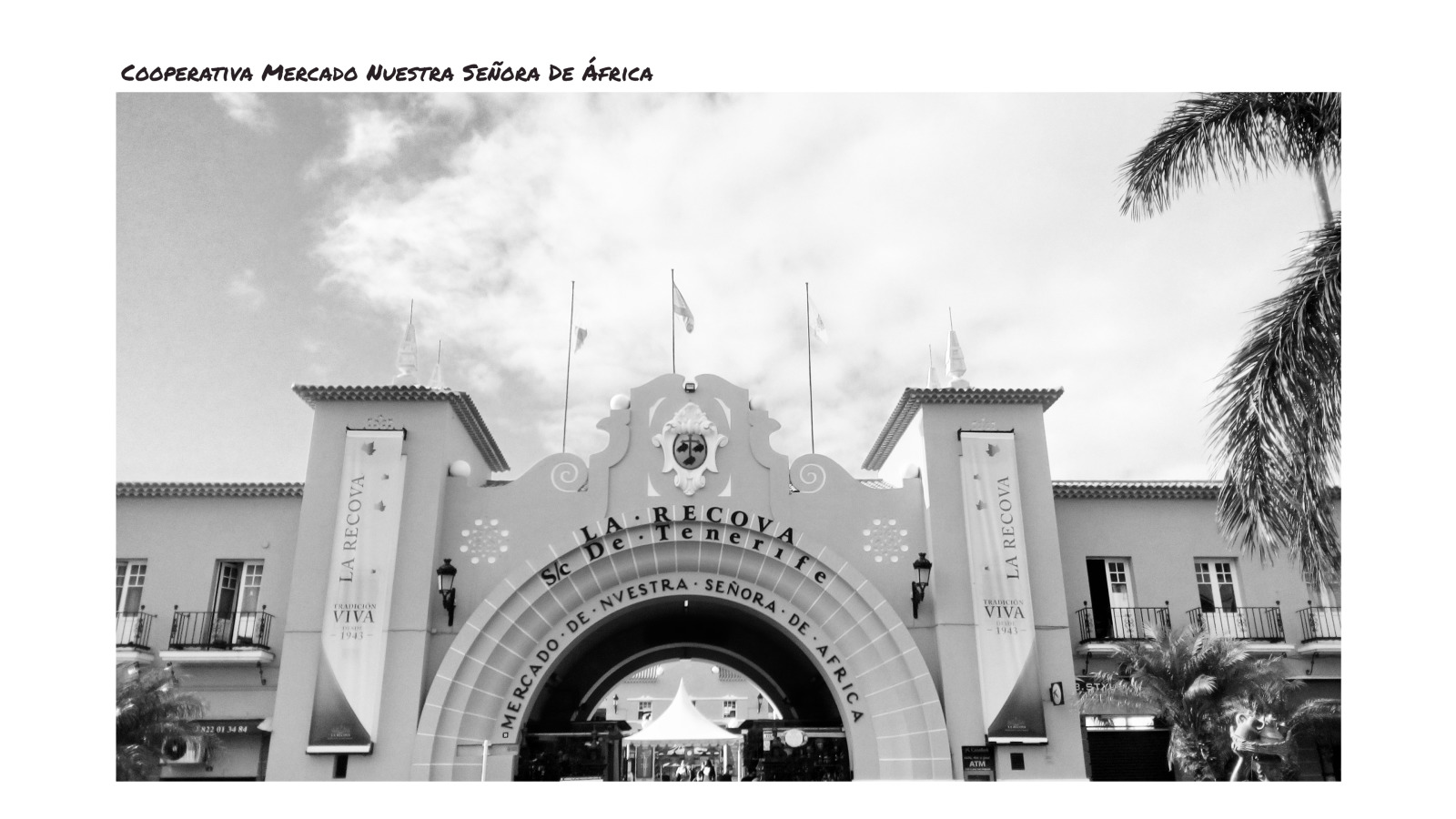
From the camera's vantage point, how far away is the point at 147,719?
13.8 metres

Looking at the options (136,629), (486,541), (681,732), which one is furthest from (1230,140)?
(136,629)

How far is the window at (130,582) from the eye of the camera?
56.5 ft

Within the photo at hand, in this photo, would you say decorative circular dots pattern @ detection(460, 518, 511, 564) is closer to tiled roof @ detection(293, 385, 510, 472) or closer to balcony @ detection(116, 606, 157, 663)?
tiled roof @ detection(293, 385, 510, 472)

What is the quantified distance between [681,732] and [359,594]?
7.81 metres

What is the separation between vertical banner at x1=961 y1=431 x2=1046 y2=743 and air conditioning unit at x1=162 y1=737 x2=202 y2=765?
11.3m

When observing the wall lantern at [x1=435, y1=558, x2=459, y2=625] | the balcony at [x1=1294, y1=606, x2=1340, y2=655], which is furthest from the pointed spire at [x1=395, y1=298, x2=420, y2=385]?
the balcony at [x1=1294, y1=606, x2=1340, y2=655]

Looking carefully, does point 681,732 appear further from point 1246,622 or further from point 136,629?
point 1246,622

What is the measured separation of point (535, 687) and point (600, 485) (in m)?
3.25

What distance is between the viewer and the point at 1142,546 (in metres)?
18.0

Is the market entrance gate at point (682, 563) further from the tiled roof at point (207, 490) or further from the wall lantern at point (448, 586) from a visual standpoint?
the tiled roof at point (207, 490)

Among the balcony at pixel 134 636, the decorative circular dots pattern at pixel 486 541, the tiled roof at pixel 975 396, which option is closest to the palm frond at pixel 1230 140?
the tiled roof at pixel 975 396

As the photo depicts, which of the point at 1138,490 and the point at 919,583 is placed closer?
the point at 919,583

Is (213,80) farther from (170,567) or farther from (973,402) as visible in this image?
(973,402)

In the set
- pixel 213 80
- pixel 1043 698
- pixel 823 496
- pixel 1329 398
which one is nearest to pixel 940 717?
pixel 1043 698
